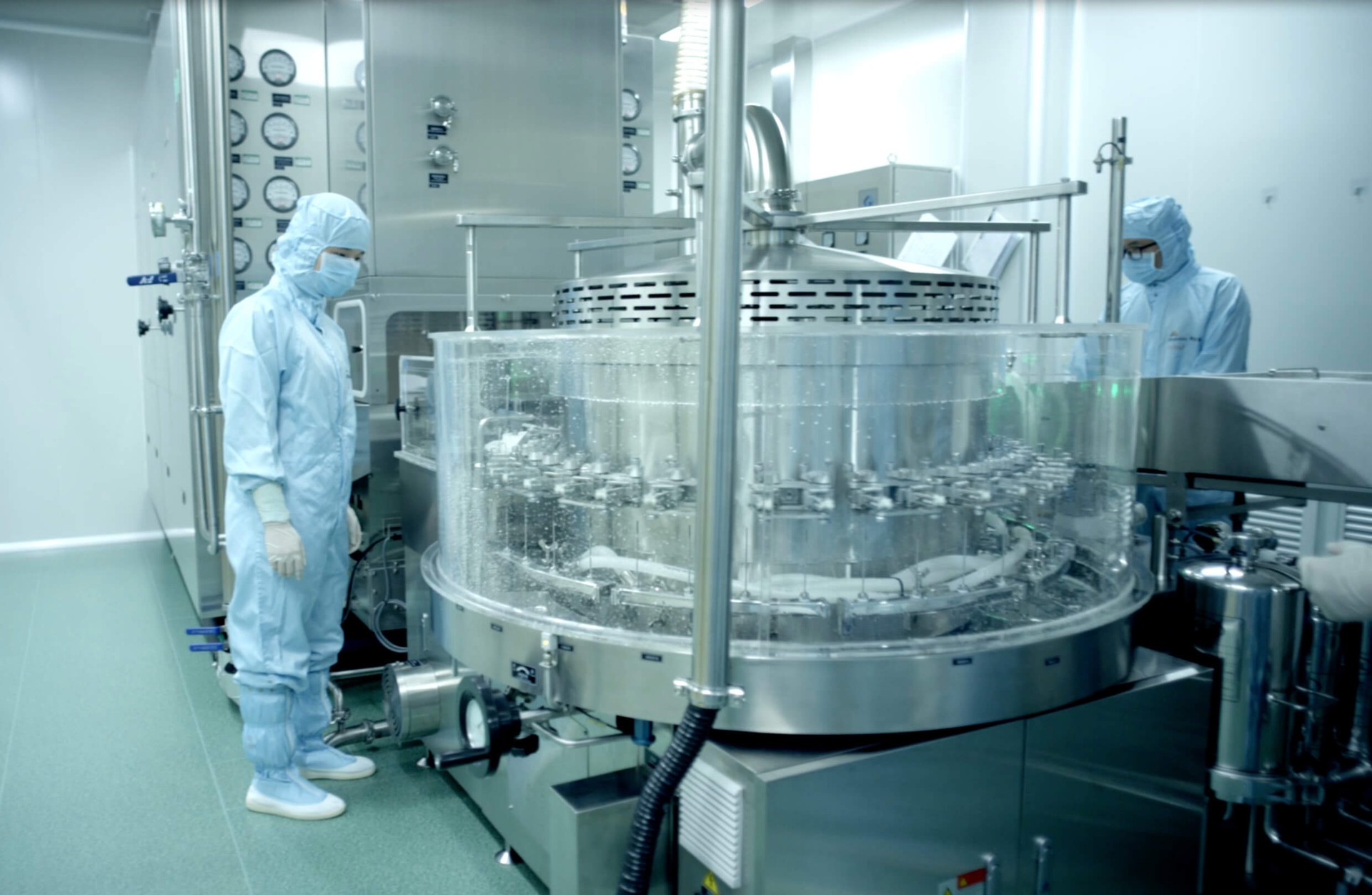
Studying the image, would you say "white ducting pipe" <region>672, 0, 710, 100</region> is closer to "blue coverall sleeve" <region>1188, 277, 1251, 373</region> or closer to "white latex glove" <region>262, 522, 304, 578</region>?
"white latex glove" <region>262, 522, 304, 578</region>

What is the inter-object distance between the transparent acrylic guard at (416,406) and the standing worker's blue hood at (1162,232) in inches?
71.3

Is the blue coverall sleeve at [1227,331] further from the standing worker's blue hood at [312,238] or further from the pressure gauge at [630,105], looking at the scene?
the standing worker's blue hood at [312,238]

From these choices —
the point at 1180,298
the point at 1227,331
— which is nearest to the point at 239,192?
the point at 1180,298

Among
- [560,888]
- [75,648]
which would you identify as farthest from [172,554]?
[560,888]

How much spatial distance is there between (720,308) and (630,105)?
281 cm

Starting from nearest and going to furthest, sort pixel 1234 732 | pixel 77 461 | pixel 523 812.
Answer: pixel 1234 732 < pixel 523 812 < pixel 77 461

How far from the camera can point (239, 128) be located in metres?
3.01

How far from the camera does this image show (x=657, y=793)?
118 centimetres

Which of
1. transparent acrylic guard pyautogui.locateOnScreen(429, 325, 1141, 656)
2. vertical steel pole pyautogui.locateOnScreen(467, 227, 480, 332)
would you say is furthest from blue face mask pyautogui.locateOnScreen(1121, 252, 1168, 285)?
vertical steel pole pyautogui.locateOnScreen(467, 227, 480, 332)

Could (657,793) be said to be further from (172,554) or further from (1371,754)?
(172,554)

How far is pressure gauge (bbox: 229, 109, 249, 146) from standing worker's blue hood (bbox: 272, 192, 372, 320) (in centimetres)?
93

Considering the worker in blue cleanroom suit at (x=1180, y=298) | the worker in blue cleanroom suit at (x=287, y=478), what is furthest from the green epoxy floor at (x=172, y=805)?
the worker in blue cleanroom suit at (x=1180, y=298)

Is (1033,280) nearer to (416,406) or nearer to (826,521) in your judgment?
(826,521)

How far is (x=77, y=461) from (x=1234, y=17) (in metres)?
5.25
